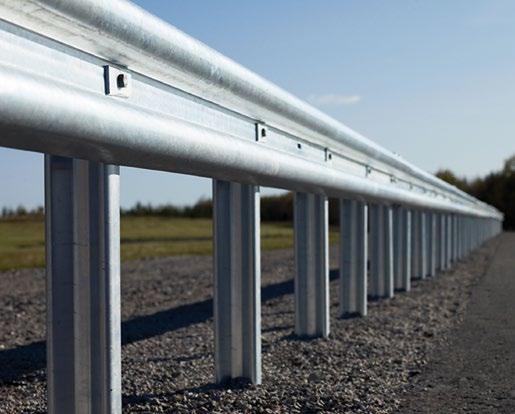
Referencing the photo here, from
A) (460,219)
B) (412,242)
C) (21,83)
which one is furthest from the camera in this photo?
(460,219)

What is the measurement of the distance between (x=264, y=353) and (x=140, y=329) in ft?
7.39

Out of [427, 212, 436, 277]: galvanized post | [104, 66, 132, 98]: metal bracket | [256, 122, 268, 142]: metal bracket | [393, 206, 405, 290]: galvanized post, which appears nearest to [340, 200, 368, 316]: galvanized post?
[393, 206, 405, 290]: galvanized post

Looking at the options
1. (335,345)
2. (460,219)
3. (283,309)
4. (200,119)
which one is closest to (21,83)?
(200,119)

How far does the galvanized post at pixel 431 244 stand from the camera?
18469 mm

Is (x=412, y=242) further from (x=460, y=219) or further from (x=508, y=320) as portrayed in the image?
(x=460, y=219)

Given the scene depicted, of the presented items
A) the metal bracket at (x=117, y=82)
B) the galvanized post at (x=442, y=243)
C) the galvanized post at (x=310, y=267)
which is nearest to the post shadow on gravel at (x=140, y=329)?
the galvanized post at (x=310, y=267)

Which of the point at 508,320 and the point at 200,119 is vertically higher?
the point at 200,119

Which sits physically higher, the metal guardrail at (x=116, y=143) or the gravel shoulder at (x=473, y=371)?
the metal guardrail at (x=116, y=143)

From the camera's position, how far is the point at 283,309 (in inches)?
450

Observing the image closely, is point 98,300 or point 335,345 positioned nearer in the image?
point 98,300

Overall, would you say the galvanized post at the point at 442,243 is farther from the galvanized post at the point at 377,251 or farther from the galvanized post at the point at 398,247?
the galvanized post at the point at 377,251

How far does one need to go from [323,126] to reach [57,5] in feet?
13.4

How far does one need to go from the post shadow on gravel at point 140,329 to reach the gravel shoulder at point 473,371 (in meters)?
1.61

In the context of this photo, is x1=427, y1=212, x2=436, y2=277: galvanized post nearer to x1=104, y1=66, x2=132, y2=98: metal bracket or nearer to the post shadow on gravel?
the post shadow on gravel
